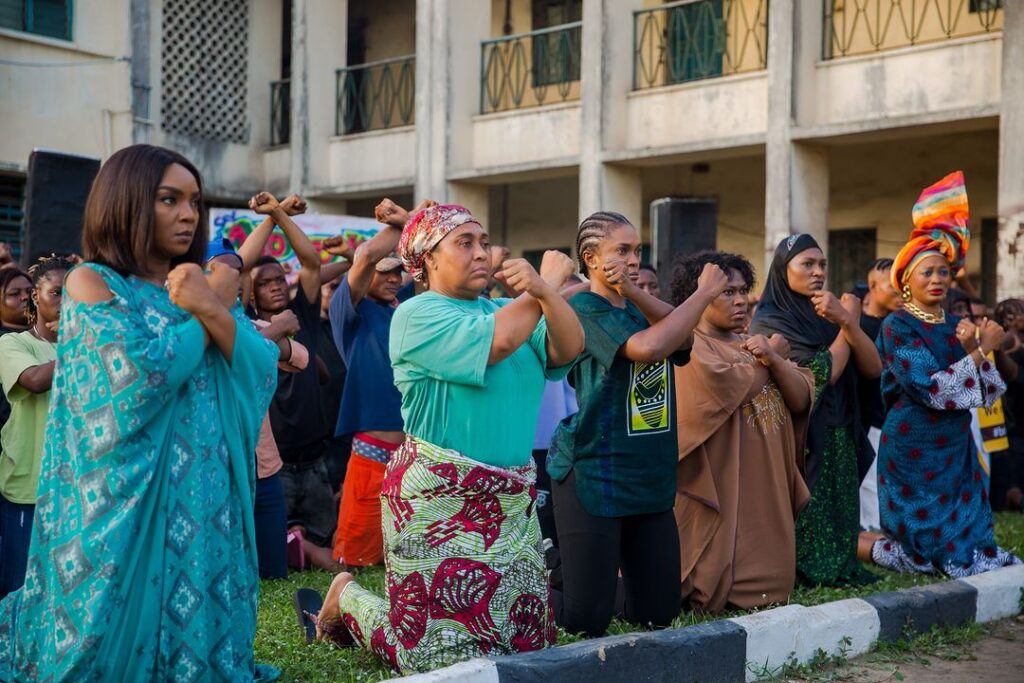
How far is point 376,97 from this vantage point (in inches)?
757

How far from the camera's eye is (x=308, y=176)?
18656 millimetres

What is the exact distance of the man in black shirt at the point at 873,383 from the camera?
7.66m

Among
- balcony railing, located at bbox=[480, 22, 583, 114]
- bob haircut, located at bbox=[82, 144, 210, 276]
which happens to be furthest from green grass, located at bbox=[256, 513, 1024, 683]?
balcony railing, located at bbox=[480, 22, 583, 114]

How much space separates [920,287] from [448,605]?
405cm

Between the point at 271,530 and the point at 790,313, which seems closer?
the point at 790,313

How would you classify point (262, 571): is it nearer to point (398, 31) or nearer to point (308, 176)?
point (308, 176)

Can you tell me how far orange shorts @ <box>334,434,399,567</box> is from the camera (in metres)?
7.65

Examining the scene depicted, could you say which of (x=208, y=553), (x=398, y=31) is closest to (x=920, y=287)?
(x=208, y=553)

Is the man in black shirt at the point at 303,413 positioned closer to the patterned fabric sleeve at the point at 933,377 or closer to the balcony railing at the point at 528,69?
the patterned fabric sleeve at the point at 933,377

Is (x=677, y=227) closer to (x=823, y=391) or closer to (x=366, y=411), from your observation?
(x=823, y=391)

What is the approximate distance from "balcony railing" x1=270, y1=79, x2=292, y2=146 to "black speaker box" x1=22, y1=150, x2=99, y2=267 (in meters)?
11.3

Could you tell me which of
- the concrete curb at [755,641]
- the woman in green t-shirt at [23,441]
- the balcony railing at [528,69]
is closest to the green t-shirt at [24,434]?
the woman in green t-shirt at [23,441]

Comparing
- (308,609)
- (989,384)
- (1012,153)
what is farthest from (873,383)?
(1012,153)

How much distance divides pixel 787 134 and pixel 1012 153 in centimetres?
243
